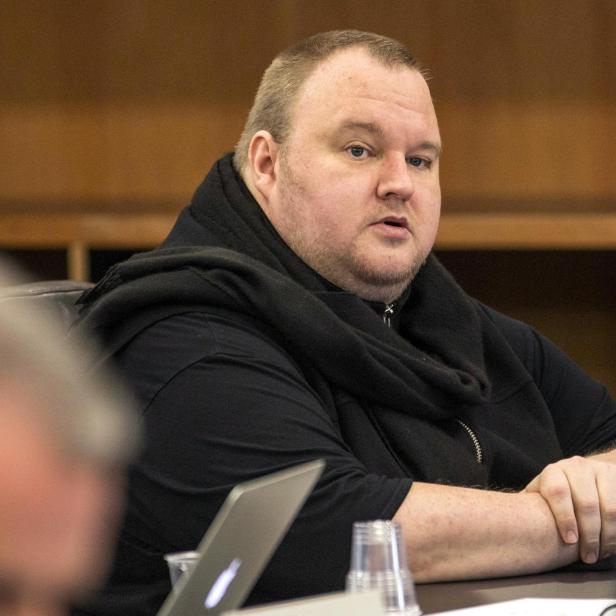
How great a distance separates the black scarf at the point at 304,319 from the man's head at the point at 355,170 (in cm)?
5

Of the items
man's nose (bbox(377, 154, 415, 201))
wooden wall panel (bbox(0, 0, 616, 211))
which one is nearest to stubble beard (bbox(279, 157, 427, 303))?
man's nose (bbox(377, 154, 415, 201))

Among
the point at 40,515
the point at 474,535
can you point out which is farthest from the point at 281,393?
the point at 40,515

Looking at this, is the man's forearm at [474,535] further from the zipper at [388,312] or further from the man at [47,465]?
the man at [47,465]

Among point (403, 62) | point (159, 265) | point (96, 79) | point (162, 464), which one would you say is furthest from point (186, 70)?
point (162, 464)

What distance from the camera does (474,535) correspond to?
1.47 metres

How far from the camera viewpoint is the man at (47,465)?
394 mm

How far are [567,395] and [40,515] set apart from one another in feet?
5.90

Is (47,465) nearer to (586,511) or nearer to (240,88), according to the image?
(586,511)

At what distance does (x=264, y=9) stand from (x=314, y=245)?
172 cm

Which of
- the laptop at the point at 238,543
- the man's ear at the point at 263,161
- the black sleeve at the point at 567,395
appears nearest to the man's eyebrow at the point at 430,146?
the man's ear at the point at 263,161

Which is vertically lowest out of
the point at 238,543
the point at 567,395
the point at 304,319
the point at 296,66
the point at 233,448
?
the point at 567,395

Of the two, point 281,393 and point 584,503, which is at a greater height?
point 281,393

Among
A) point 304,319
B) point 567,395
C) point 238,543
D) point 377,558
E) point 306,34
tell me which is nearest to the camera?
point 238,543

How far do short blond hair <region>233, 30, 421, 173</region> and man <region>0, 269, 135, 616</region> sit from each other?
1.52m
